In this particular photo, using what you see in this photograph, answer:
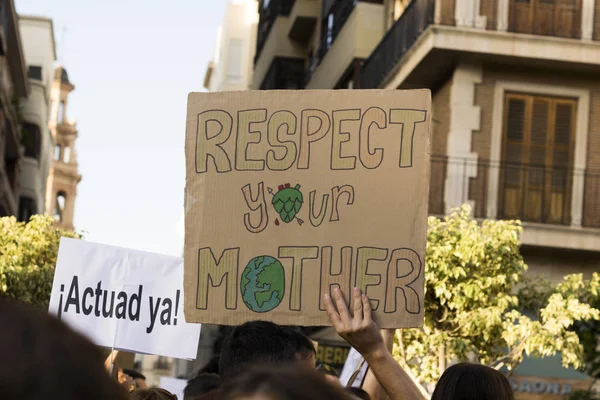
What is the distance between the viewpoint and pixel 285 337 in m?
4.20

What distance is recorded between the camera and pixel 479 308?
15672 millimetres

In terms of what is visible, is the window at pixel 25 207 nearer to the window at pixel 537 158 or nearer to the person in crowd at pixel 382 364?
the window at pixel 537 158

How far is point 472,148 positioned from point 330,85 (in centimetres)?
783

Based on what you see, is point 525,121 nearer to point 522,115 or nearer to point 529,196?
point 522,115

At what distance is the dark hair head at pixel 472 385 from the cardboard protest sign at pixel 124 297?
3.18 meters

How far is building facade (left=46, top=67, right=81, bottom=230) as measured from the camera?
307 feet

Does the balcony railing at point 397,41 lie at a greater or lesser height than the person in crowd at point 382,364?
greater

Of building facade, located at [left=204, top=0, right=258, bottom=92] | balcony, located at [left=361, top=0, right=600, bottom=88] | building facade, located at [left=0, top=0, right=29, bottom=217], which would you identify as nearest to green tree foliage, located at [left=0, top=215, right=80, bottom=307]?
balcony, located at [left=361, top=0, right=600, bottom=88]

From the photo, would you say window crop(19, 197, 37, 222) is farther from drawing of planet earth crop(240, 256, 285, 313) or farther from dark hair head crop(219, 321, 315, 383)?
dark hair head crop(219, 321, 315, 383)

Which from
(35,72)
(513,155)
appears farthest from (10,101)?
(513,155)

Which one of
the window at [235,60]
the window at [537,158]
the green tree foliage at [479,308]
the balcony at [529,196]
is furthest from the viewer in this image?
the window at [235,60]

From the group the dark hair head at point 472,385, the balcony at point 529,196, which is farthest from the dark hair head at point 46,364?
the balcony at point 529,196

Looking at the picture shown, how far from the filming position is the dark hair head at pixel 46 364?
4.64 feet

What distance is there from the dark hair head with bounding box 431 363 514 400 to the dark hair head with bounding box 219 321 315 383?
0.46 meters
